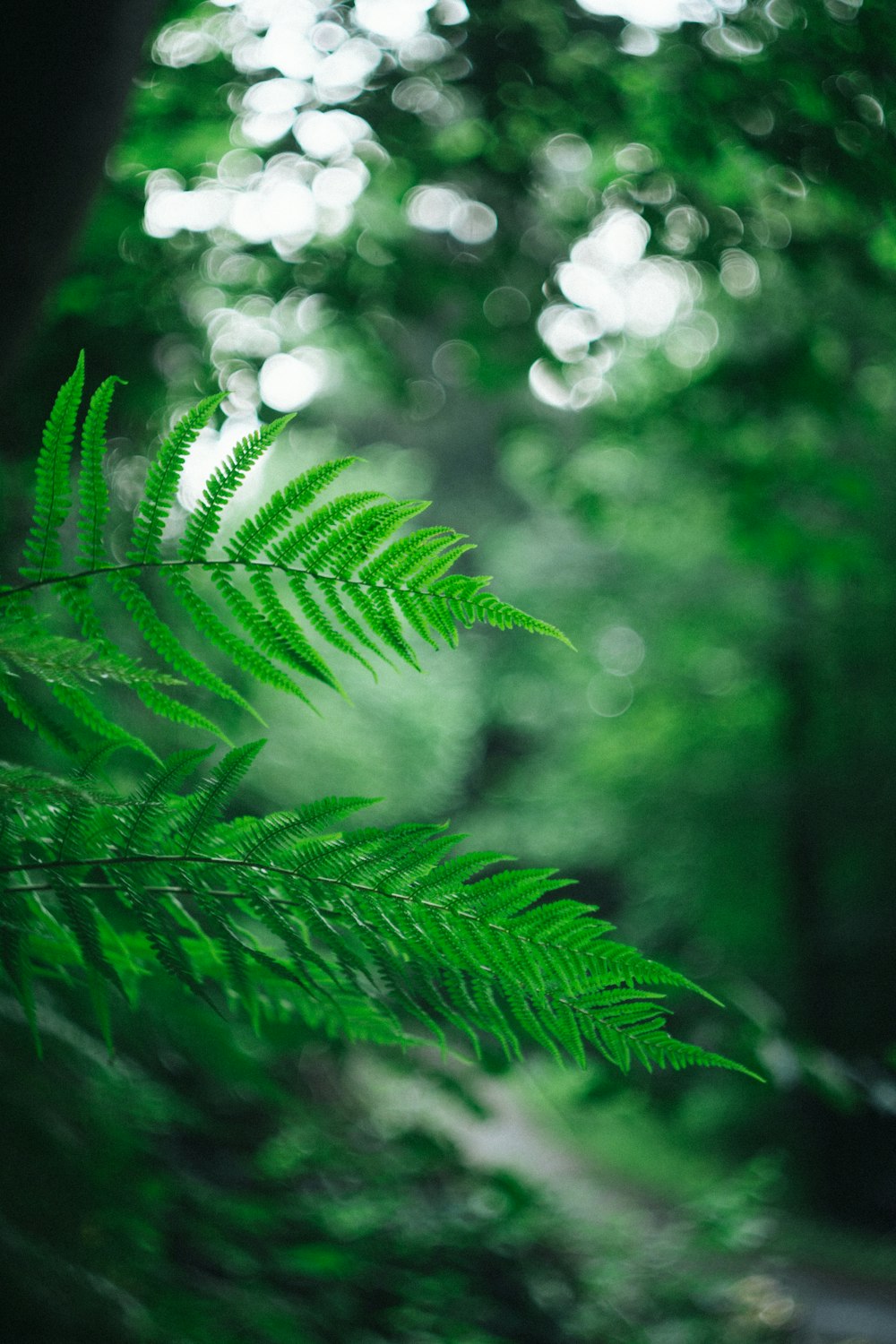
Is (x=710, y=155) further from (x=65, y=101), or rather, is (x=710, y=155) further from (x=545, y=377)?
(x=65, y=101)

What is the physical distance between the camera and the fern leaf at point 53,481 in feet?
1.84

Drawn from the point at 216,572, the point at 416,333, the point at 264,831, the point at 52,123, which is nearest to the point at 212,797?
the point at 264,831

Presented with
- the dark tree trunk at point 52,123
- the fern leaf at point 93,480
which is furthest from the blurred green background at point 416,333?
the fern leaf at point 93,480

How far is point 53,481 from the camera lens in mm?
579

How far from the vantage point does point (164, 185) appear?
5.97 feet

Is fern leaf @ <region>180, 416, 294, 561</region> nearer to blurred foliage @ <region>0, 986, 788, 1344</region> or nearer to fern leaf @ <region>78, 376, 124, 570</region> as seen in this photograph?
fern leaf @ <region>78, 376, 124, 570</region>

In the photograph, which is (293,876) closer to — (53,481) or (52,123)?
(53,481)

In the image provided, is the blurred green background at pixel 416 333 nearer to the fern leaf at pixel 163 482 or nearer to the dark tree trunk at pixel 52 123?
the dark tree trunk at pixel 52 123

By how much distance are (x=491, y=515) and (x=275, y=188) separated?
12.2m

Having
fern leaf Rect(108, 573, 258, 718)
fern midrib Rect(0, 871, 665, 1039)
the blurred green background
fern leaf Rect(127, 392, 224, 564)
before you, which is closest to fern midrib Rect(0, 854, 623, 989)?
fern midrib Rect(0, 871, 665, 1039)

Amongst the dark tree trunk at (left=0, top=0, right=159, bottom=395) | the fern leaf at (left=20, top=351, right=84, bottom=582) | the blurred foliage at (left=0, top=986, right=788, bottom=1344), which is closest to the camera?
the fern leaf at (left=20, top=351, right=84, bottom=582)

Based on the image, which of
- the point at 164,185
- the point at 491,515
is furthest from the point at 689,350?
Result: the point at 491,515

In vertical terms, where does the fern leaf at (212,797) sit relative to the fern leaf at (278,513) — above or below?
below

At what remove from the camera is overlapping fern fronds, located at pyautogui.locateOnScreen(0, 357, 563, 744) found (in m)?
0.57
